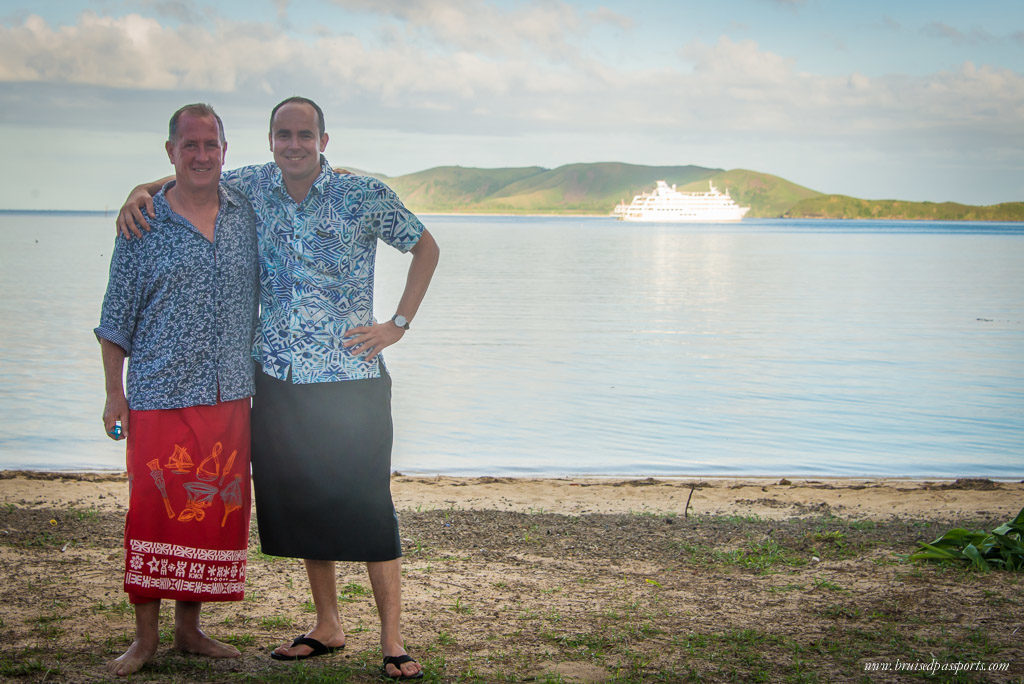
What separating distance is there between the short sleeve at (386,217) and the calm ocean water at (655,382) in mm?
4688

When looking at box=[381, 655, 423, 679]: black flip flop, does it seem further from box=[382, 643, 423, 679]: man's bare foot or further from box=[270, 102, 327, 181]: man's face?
box=[270, 102, 327, 181]: man's face

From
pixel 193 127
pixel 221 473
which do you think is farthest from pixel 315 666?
pixel 193 127

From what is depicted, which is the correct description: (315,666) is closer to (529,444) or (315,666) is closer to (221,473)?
(221,473)

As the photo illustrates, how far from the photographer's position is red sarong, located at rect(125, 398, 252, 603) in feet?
11.1

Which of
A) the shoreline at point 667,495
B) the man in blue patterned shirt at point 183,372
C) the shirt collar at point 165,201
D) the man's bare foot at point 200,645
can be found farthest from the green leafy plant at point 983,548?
the shirt collar at point 165,201

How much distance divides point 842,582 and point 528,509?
2.25 m

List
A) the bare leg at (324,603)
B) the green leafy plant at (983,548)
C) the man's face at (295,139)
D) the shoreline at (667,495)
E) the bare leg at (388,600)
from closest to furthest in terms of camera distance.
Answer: the man's face at (295,139)
the bare leg at (388,600)
the bare leg at (324,603)
the green leafy plant at (983,548)
the shoreline at (667,495)

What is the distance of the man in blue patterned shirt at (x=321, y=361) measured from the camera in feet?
11.4

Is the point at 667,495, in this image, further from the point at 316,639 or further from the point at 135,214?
the point at 135,214

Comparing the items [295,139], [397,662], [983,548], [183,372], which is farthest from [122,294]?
[983,548]

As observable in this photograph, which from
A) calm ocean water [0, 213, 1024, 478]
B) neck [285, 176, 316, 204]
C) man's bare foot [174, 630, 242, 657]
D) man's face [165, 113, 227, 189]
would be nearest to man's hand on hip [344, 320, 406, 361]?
neck [285, 176, 316, 204]

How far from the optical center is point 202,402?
134 inches

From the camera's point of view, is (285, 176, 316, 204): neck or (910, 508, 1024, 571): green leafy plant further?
(910, 508, 1024, 571): green leafy plant

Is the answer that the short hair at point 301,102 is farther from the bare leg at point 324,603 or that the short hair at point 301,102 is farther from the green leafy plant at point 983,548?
the green leafy plant at point 983,548
